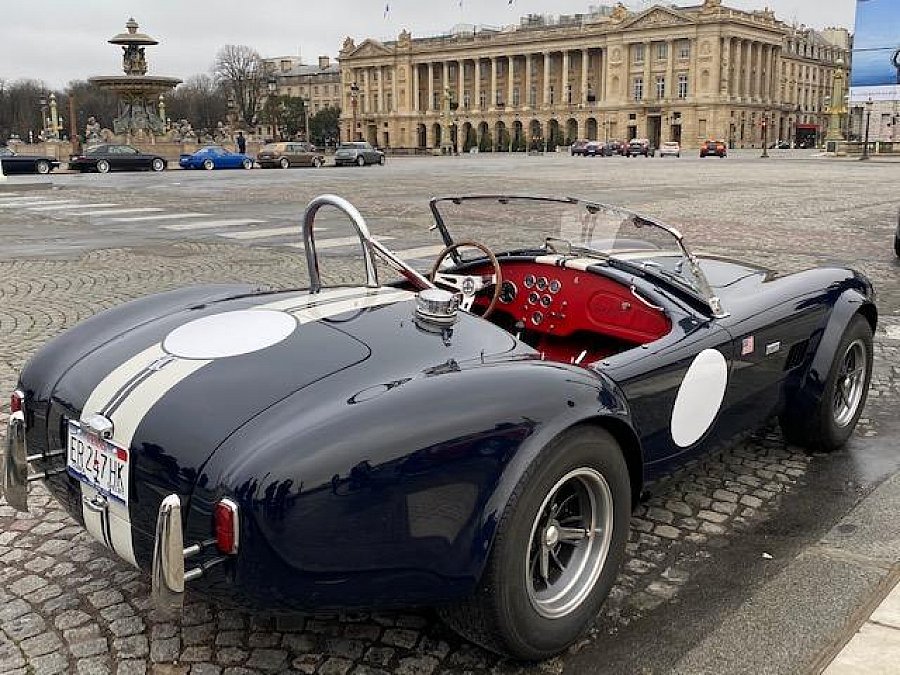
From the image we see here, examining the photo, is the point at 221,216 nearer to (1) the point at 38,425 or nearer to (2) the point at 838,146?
(1) the point at 38,425

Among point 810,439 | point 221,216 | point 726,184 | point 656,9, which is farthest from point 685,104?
point 810,439

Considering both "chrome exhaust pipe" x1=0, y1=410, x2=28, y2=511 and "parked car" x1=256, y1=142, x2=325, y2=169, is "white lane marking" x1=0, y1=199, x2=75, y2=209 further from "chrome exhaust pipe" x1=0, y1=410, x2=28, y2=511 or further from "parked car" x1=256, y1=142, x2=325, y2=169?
"parked car" x1=256, y1=142, x2=325, y2=169

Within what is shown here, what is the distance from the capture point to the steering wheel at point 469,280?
12.8 ft

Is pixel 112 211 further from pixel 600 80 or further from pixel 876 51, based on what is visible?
pixel 600 80

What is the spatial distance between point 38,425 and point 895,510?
3.45 m

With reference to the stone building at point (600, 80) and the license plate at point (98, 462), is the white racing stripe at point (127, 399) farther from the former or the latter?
the stone building at point (600, 80)

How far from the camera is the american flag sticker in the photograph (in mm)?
3762

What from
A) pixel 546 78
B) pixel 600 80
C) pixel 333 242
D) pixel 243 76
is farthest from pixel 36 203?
pixel 546 78

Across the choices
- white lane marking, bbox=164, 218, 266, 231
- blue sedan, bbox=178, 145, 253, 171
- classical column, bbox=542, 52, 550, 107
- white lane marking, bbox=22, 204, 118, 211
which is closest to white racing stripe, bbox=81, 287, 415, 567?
white lane marking, bbox=164, 218, 266, 231

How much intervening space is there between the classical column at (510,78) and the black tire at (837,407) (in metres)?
132

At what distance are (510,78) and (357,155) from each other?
292ft

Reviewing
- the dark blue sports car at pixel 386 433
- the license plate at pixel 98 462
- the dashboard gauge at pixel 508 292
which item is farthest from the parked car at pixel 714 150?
the license plate at pixel 98 462

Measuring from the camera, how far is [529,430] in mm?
2529

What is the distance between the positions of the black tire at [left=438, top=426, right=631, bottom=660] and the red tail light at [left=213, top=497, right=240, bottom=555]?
68cm
